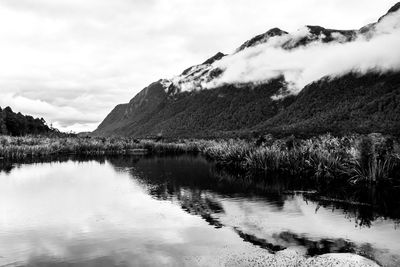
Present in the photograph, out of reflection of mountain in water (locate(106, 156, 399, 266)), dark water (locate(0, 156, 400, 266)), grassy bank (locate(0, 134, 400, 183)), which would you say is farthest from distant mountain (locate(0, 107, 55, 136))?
dark water (locate(0, 156, 400, 266))

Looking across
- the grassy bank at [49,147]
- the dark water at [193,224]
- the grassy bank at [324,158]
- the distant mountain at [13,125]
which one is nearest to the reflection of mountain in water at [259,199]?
the dark water at [193,224]

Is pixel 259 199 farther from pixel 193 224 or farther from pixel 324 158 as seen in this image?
pixel 324 158

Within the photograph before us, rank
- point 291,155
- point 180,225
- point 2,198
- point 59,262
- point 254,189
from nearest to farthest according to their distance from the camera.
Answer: point 59,262 → point 180,225 → point 2,198 → point 254,189 → point 291,155

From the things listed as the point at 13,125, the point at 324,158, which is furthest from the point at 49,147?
the point at 13,125

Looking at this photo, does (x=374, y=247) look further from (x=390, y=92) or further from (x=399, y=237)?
(x=390, y=92)

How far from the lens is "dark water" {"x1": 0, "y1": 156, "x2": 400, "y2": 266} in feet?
47.4

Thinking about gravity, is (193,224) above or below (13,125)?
below

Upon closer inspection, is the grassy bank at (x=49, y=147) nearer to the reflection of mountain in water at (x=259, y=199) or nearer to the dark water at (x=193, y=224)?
the reflection of mountain in water at (x=259, y=199)

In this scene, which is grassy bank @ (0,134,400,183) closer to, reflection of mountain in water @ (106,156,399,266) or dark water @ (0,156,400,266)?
dark water @ (0,156,400,266)

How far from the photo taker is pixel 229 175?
38719 millimetres

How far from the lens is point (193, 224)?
1905 cm

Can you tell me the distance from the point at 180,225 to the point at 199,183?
1534 centimetres

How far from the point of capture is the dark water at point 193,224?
47.4ft

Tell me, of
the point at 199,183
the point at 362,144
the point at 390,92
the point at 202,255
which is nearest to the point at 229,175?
the point at 199,183
